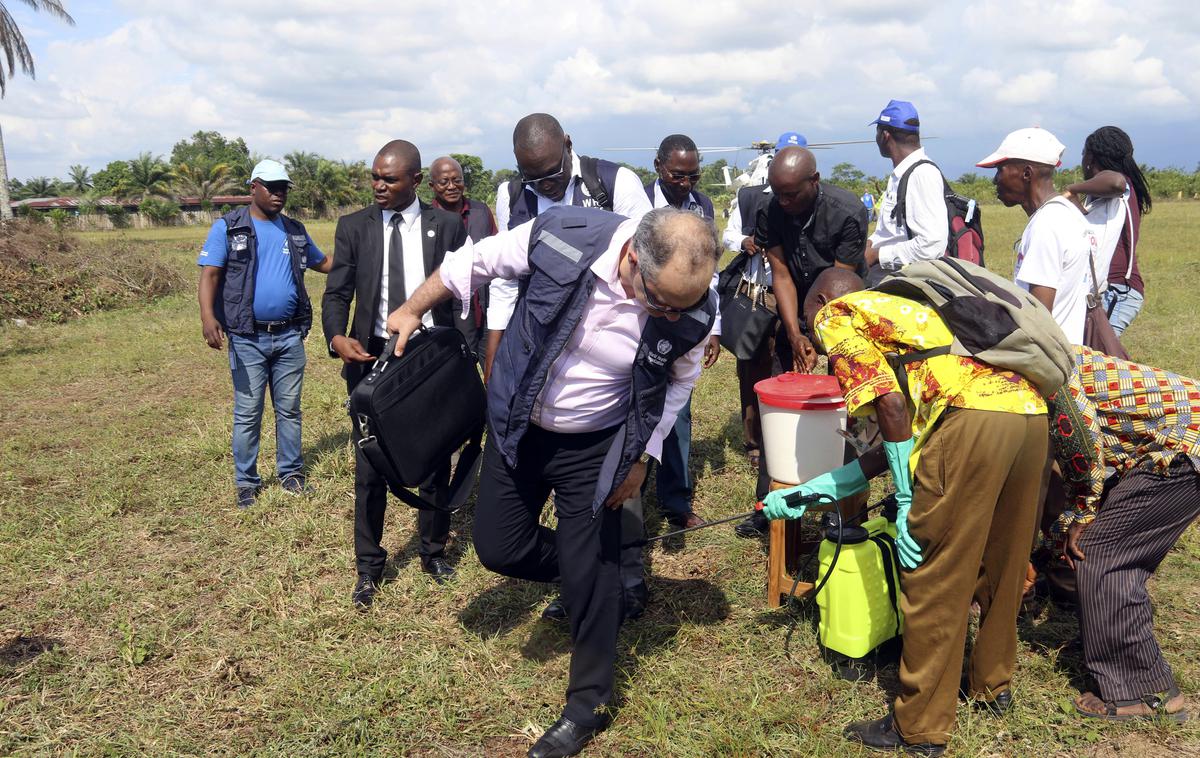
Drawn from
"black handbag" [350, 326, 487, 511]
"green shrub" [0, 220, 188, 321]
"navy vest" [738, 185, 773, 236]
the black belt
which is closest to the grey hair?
"black handbag" [350, 326, 487, 511]

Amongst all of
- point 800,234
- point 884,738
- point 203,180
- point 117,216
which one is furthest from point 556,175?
point 203,180

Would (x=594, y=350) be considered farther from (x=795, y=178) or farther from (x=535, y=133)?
(x=795, y=178)

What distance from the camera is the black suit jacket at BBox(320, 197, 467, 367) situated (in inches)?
170

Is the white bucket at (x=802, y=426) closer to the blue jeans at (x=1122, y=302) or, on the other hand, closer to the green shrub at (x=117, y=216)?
the blue jeans at (x=1122, y=302)

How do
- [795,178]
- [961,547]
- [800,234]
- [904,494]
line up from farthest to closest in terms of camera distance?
1. [800,234]
2. [795,178]
3. [904,494]
4. [961,547]

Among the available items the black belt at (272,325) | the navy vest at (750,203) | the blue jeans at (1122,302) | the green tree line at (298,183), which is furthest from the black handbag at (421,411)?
→ the green tree line at (298,183)

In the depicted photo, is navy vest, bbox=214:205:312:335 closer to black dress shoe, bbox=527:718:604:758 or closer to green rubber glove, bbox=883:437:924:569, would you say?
black dress shoe, bbox=527:718:604:758

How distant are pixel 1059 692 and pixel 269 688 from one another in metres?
3.14

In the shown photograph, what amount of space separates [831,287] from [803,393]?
1.64ft

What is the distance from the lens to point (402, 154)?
428cm

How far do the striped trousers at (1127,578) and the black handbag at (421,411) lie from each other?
2.54 m

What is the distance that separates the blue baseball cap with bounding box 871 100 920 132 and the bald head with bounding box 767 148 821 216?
874 millimetres

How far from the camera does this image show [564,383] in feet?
9.57

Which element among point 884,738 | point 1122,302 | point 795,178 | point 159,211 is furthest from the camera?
point 159,211
